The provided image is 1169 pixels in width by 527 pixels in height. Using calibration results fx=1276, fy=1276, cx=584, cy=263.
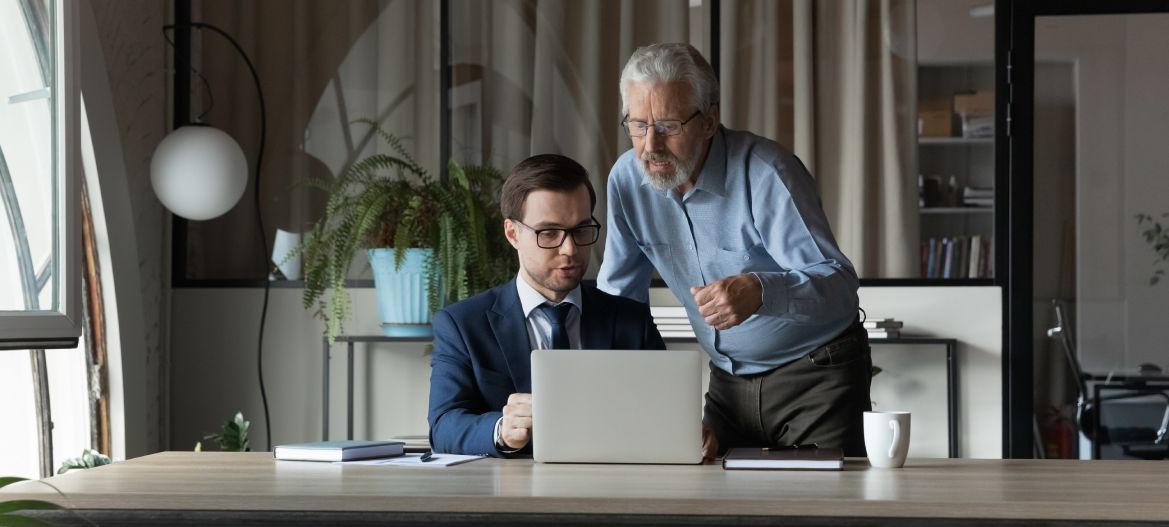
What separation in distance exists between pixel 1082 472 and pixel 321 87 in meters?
3.26

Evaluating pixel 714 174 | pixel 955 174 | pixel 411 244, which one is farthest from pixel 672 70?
pixel 955 174

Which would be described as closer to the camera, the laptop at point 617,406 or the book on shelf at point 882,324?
the laptop at point 617,406

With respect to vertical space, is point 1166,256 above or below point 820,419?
above

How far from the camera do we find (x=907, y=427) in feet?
6.48

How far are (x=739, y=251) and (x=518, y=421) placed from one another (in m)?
0.70

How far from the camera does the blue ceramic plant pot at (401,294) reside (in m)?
4.04

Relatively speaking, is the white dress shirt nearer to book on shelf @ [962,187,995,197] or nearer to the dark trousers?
the dark trousers

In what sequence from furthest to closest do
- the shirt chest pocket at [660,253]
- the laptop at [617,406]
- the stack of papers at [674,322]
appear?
the stack of papers at [674,322] → the shirt chest pocket at [660,253] → the laptop at [617,406]

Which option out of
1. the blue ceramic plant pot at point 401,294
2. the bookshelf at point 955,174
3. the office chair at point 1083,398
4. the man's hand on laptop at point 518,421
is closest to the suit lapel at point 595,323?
the man's hand on laptop at point 518,421

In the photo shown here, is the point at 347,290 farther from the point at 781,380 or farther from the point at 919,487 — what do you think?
the point at 919,487

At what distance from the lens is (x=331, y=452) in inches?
80.6

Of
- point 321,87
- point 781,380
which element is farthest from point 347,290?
point 781,380

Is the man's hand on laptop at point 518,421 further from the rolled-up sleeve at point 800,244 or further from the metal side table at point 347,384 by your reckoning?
the metal side table at point 347,384

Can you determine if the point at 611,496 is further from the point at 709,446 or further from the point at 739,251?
the point at 739,251
